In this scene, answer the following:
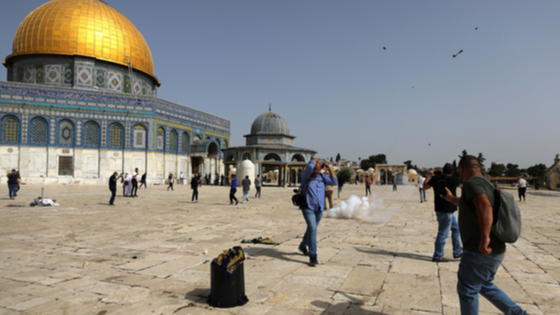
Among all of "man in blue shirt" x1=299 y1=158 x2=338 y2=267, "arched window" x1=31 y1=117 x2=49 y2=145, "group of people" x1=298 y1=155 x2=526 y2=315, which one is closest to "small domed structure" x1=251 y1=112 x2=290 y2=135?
"arched window" x1=31 y1=117 x2=49 y2=145

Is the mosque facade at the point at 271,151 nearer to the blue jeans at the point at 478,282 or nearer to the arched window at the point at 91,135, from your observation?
the arched window at the point at 91,135

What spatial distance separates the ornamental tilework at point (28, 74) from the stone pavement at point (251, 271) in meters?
39.6

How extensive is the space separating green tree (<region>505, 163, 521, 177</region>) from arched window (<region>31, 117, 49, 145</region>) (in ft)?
355

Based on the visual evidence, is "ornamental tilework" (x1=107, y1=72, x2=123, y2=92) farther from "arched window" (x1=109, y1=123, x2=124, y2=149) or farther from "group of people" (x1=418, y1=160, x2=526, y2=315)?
"group of people" (x1=418, y1=160, x2=526, y2=315)

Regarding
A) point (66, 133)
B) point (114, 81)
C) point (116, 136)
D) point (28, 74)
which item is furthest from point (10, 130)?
point (114, 81)

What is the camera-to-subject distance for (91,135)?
1529 inches

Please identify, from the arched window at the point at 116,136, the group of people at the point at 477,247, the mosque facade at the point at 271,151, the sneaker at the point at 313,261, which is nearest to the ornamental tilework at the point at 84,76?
the arched window at the point at 116,136

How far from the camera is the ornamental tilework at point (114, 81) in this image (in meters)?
43.1

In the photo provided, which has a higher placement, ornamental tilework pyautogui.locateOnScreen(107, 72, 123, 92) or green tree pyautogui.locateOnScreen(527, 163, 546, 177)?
ornamental tilework pyautogui.locateOnScreen(107, 72, 123, 92)

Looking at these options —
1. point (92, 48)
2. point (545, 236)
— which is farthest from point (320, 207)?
point (92, 48)

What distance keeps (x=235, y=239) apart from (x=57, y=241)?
3.70m

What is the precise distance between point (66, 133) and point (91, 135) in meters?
2.35

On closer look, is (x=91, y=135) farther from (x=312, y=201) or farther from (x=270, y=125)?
(x=312, y=201)

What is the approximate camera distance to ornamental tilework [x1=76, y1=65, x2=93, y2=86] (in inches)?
1626
